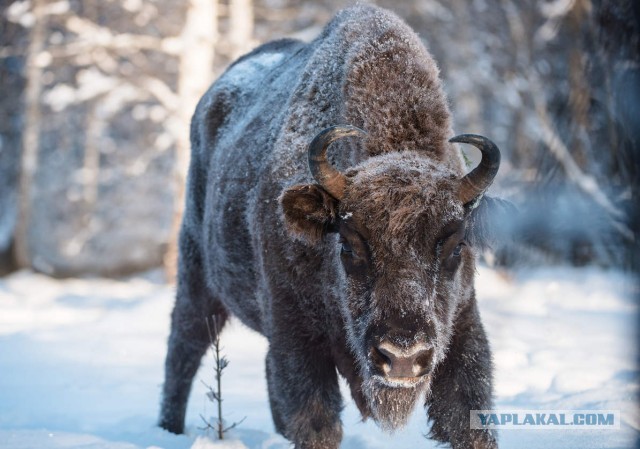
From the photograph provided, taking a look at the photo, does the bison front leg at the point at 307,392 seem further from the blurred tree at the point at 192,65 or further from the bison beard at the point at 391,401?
the blurred tree at the point at 192,65

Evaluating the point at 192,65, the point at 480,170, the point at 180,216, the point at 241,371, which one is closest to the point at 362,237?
the point at 480,170

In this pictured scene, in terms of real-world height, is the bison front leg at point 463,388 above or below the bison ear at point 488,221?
below

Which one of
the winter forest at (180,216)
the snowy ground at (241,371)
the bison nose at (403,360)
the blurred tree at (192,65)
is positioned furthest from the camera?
the blurred tree at (192,65)

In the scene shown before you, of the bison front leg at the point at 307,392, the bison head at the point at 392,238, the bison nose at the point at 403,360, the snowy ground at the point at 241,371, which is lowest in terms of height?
the snowy ground at the point at 241,371

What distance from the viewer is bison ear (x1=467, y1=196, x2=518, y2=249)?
11.9ft

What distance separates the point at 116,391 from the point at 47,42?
15722mm

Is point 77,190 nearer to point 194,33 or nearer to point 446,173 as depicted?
point 194,33

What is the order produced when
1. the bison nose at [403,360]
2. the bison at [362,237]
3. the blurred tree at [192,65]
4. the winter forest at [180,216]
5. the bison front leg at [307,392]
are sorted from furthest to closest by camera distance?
the blurred tree at [192,65] → the bison front leg at [307,392] → the bison at [362,237] → the bison nose at [403,360] → the winter forest at [180,216]

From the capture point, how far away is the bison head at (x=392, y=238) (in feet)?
10.5

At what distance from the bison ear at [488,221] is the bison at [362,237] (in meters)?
0.01

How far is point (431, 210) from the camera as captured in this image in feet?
11.0

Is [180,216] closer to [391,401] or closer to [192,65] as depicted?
[192,65]

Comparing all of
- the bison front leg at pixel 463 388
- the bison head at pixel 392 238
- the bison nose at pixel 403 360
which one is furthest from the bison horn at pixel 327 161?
the bison front leg at pixel 463 388

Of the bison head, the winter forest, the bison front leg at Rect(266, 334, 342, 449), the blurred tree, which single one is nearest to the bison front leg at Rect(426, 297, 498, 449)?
the bison head
